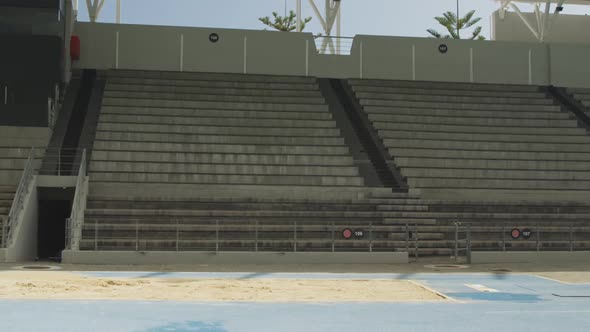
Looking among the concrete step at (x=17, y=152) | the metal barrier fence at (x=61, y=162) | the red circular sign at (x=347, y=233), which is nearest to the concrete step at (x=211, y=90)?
the metal barrier fence at (x=61, y=162)

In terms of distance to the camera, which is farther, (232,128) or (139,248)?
(232,128)

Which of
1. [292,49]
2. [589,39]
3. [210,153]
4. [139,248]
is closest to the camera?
[139,248]

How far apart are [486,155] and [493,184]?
5.34 ft

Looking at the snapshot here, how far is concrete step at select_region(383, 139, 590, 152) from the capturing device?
921 inches

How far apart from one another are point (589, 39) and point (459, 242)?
17.8m

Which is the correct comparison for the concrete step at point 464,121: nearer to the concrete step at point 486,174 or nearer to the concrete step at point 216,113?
the concrete step at point 216,113

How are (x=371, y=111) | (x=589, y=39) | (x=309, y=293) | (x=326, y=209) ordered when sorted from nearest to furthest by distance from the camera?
(x=309, y=293), (x=326, y=209), (x=371, y=111), (x=589, y=39)

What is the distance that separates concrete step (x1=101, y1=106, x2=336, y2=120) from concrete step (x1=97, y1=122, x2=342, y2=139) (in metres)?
0.90

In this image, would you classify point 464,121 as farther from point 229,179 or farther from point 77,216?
point 77,216

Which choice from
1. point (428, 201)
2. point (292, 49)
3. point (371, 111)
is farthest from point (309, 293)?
point (292, 49)

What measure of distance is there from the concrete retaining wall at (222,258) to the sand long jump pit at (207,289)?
2720mm

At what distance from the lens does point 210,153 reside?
21.8 meters

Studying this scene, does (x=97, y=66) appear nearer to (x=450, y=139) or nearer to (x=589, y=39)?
(x=450, y=139)

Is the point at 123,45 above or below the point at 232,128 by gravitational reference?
above
